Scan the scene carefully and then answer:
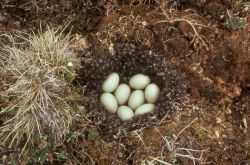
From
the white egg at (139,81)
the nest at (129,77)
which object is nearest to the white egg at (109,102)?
the nest at (129,77)

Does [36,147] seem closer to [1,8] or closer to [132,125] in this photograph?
[132,125]

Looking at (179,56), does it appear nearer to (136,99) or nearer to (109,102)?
(136,99)

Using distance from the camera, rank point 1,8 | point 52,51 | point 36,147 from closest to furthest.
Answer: point 36,147 < point 52,51 < point 1,8

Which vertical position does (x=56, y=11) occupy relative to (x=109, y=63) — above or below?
above

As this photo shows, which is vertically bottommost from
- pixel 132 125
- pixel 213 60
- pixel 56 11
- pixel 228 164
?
pixel 228 164

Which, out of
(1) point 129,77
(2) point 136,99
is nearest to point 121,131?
(2) point 136,99

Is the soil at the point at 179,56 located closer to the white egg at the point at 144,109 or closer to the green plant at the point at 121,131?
the green plant at the point at 121,131

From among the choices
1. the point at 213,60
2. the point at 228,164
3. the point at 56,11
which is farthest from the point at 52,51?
the point at 228,164

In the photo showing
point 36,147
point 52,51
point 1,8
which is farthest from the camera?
point 1,8
